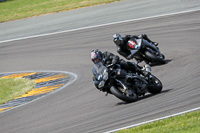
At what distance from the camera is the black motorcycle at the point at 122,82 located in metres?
10.4

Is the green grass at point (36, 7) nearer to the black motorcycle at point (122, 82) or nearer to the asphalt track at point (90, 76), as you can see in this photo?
the asphalt track at point (90, 76)

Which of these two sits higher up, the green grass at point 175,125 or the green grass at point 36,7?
the green grass at point 36,7

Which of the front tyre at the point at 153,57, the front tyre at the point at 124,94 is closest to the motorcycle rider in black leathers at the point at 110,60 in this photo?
the front tyre at the point at 124,94

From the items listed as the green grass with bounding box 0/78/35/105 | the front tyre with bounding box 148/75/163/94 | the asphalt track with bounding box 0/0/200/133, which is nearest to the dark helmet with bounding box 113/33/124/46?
the asphalt track with bounding box 0/0/200/133

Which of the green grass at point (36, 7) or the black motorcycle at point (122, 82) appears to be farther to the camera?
the green grass at point (36, 7)

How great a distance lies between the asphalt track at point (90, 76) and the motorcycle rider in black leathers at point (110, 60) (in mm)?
825

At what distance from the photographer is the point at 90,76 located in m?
15.5

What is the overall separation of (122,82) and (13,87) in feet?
23.4

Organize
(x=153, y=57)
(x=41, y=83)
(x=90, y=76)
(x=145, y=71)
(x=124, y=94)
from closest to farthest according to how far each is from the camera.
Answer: (x=124, y=94)
(x=145, y=71)
(x=153, y=57)
(x=90, y=76)
(x=41, y=83)

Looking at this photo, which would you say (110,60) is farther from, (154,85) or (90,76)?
(90,76)

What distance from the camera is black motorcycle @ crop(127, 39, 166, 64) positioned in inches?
582

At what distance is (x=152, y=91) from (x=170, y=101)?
1.40m

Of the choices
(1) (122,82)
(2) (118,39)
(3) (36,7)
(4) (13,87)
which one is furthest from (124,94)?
(3) (36,7)

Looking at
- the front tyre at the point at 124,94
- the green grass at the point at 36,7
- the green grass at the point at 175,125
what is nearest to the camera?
the green grass at the point at 175,125
